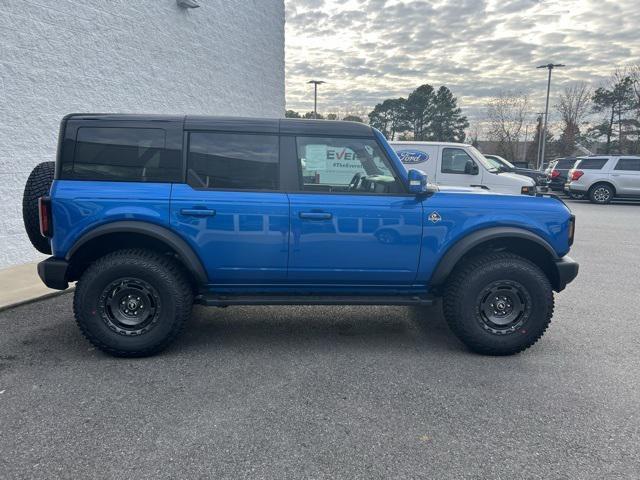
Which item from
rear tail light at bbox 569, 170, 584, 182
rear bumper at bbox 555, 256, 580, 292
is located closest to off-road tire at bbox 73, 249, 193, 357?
rear bumper at bbox 555, 256, 580, 292

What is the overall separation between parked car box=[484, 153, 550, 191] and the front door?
33.7ft

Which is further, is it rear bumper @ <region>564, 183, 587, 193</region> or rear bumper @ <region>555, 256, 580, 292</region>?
rear bumper @ <region>564, 183, 587, 193</region>

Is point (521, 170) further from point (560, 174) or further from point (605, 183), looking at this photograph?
point (560, 174)

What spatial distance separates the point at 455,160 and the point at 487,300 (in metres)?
7.48

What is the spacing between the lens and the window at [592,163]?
16.2 meters

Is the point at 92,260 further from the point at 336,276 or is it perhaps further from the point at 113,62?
the point at 113,62

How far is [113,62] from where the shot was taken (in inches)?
277

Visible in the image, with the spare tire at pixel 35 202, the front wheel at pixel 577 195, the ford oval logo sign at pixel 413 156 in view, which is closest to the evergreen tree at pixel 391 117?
the front wheel at pixel 577 195

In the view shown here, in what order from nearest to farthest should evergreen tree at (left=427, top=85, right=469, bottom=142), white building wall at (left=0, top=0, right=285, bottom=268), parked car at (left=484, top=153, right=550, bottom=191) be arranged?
white building wall at (left=0, top=0, right=285, bottom=268) < parked car at (left=484, top=153, right=550, bottom=191) < evergreen tree at (left=427, top=85, right=469, bottom=142)

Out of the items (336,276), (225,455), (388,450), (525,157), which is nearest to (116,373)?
(225,455)

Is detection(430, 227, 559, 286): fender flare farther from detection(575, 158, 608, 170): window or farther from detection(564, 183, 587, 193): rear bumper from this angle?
detection(575, 158, 608, 170): window

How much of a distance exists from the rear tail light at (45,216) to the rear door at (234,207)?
3.12ft

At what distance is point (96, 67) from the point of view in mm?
6723

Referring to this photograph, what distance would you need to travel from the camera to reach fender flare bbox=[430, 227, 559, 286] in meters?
3.55
